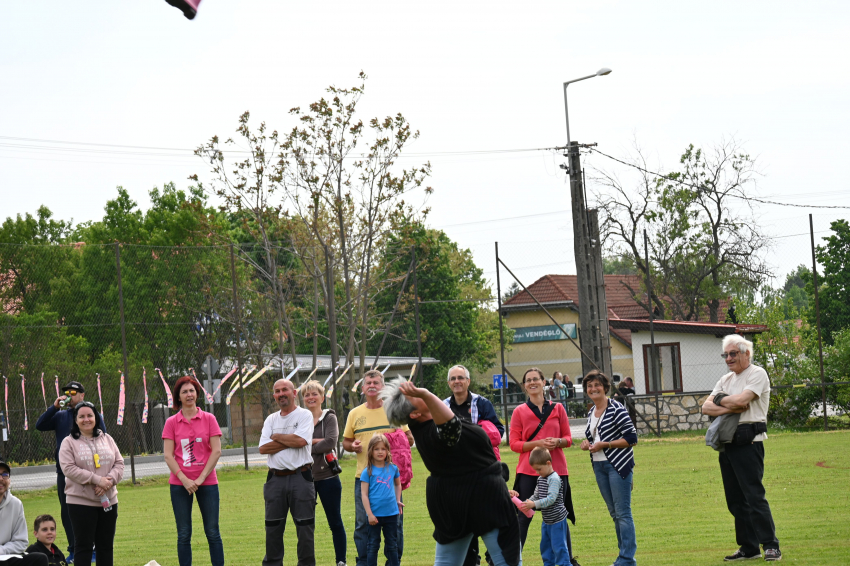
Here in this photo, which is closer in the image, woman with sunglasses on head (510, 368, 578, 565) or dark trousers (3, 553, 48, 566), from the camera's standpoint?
dark trousers (3, 553, 48, 566)

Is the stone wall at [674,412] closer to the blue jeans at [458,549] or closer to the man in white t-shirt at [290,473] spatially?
the man in white t-shirt at [290,473]

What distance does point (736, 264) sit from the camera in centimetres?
4416

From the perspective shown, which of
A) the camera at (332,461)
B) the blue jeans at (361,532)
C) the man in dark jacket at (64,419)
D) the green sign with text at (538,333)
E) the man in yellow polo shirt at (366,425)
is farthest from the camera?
the green sign with text at (538,333)

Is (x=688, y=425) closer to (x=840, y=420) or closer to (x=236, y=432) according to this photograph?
(x=840, y=420)

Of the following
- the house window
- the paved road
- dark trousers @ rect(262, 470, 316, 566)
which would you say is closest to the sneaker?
dark trousers @ rect(262, 470, 316, 566)

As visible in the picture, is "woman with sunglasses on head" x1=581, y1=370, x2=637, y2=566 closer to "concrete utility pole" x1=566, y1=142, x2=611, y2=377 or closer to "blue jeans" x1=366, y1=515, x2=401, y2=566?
"blue jeans" x1=366, y1=515, x2=401, y2=566

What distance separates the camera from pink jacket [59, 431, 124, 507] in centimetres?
805

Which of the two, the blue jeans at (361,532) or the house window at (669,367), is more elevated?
the house window at (669,367)

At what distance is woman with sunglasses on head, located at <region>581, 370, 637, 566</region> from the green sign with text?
35792 mm

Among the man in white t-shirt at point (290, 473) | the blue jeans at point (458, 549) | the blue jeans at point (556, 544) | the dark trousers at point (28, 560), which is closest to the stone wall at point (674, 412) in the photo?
the blue jeans at point (556, 544)

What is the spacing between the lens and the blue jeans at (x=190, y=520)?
26.6 ft

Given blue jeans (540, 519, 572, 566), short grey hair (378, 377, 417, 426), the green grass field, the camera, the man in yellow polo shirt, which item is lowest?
the green grass field

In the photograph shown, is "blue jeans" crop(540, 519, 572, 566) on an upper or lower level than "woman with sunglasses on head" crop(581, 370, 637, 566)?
lower

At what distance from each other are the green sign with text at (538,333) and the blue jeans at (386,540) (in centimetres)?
3620
